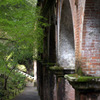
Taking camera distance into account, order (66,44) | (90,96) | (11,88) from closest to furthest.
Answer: (90,96) < (66,44) < (11,88)

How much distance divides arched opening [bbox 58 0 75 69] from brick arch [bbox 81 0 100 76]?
3.26 metres

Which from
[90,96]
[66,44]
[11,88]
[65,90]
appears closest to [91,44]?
[90,96]

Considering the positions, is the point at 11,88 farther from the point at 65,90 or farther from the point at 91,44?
the point at 91,44

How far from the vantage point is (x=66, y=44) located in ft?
25.7

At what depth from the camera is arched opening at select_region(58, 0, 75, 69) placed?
298 inches

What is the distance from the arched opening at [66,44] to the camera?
24.8ft

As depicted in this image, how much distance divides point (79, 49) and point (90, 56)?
1.05ft

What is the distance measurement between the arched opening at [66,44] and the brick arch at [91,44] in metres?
3.26

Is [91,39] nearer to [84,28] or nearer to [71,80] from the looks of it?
[84,28]

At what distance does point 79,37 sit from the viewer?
448 centimetres

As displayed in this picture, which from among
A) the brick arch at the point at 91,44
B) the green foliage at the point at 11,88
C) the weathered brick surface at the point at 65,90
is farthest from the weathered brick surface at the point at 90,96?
the green foliage at the point at 11,88

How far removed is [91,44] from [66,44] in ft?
11.9

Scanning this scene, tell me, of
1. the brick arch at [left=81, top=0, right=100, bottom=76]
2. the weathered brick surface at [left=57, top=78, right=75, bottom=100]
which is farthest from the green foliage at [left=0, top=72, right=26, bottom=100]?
the brick arch at [left=81, top=0, right=100, bottom=76]

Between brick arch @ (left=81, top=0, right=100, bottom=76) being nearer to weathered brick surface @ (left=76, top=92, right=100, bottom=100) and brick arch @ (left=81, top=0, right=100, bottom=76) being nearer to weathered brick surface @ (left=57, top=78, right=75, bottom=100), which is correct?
weathered brick surface @ (left=76, top=92, right=100, bottom=100)
